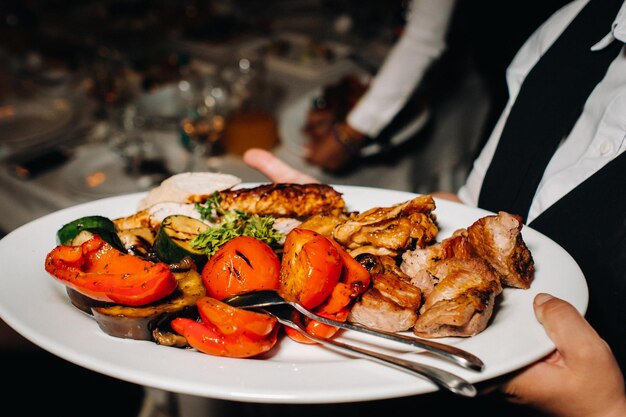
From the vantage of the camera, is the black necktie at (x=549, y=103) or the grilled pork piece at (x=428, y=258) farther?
the black necktie at (x=549, y=103)

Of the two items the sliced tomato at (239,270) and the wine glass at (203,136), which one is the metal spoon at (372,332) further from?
the wine glass at (203,136)

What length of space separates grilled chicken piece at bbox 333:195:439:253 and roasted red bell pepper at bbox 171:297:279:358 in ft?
1.49

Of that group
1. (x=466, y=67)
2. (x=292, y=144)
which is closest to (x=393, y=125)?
(x=292, y=144)

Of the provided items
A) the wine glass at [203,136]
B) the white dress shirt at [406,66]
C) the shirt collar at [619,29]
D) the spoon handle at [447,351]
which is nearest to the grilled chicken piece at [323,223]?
the spoon handle at [447,351]

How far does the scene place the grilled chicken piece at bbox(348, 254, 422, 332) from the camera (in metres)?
1.48

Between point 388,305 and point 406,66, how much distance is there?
2519 millimetres

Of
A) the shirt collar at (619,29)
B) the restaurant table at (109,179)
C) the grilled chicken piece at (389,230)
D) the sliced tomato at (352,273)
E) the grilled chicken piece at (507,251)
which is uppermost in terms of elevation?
the shirt collar at (619,29)

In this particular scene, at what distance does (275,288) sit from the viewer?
158 cm

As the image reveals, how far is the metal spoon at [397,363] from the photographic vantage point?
1.19 m

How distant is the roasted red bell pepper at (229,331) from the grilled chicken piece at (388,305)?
0.29 m

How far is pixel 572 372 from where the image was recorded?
1361 millimetres

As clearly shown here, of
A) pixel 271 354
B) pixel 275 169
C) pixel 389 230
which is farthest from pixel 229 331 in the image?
pixel 275 169

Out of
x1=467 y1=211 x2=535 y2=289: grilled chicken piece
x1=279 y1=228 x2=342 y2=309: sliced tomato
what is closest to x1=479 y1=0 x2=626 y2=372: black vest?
x1=467 y1=211 x2=535 y2=289: grilled chicken piece

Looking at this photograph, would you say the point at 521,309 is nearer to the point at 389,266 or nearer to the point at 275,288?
the point at 389,266
